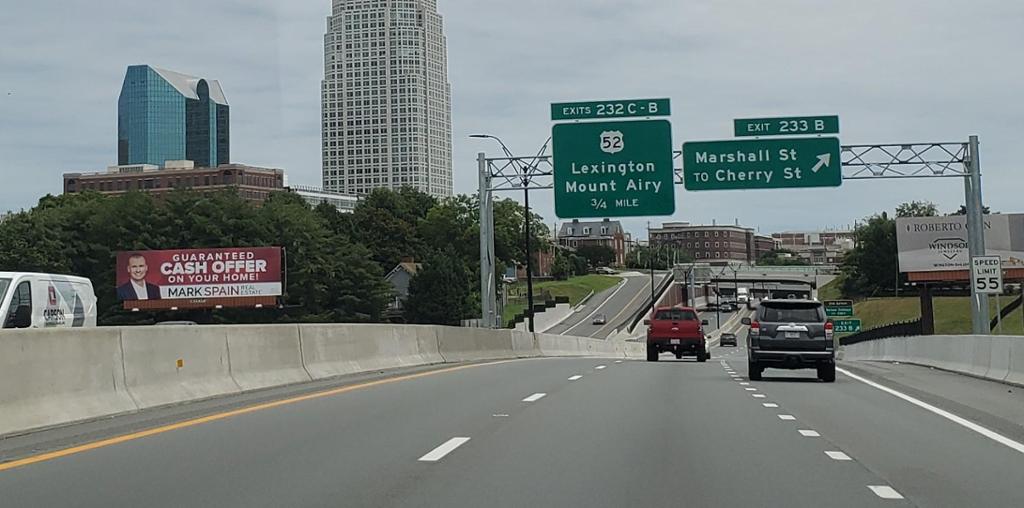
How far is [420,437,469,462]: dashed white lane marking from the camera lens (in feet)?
34.5

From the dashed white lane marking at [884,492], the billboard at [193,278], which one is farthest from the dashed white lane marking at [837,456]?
the billboard at [193,278]

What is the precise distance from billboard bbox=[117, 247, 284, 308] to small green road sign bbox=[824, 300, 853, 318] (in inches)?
1455

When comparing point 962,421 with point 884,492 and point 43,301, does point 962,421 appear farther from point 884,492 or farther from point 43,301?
point 43,301

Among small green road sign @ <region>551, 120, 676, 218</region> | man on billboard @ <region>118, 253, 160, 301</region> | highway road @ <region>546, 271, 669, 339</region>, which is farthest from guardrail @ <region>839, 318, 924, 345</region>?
highway road @ <region>546, 271, 669, 339</region>

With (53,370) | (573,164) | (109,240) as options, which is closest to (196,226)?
(109,240)

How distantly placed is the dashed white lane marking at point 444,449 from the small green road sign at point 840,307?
233 ft

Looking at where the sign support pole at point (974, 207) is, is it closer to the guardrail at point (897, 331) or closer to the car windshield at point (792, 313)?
the guardrail at point (897, 331)

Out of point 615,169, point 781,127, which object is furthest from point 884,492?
point 615,169

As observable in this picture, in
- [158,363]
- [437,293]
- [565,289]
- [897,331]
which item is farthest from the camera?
[565,289]

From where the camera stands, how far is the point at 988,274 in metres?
31.3

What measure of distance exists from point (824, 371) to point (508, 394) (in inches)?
339

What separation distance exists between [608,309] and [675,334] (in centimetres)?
10203

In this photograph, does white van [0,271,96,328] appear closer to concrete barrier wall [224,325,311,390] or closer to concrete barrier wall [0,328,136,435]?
concrete barrier wall [224,325,311,390]

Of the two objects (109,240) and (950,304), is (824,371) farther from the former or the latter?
(950,304)
